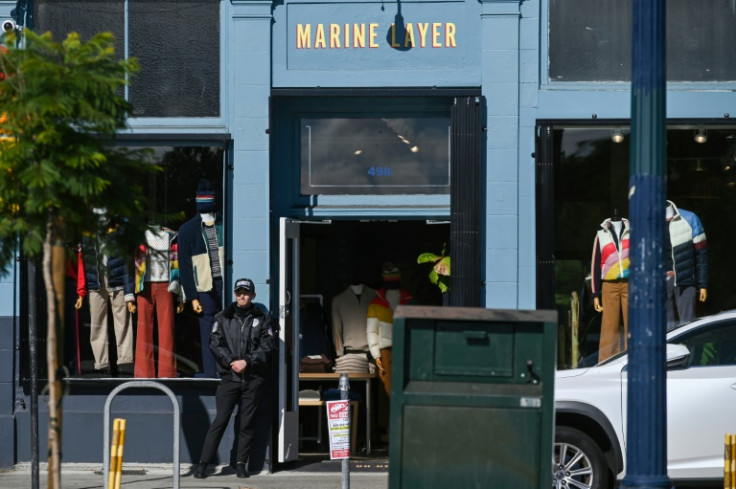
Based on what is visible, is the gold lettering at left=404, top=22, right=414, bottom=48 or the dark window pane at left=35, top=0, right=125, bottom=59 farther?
the dark window pane at left=35, top=0, right=125, bottom=59

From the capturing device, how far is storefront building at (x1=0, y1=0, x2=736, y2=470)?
42.7 feet

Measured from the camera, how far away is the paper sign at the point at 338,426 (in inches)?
404

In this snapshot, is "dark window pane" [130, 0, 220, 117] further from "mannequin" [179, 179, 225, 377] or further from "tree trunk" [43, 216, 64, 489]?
"tree trunk" [43, 216, 64, 489]

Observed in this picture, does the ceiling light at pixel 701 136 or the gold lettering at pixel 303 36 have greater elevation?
the gold lettering at pixel 303 36

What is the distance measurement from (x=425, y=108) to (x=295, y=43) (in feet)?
5.08

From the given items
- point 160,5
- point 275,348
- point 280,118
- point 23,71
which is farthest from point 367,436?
point 23,71

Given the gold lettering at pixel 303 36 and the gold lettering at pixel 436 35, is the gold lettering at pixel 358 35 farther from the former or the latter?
the gold lettering at pixel 436 35

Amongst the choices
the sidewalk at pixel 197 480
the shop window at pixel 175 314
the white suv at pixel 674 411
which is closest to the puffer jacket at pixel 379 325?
the sidewalk at pixel 197 480

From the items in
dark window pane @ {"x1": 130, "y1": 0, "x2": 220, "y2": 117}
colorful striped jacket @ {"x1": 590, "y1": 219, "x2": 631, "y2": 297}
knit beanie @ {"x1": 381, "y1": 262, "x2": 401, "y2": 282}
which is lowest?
knit beanie @ {"x1": 381, "y1": 262, "x2": 401, "y2": 282}

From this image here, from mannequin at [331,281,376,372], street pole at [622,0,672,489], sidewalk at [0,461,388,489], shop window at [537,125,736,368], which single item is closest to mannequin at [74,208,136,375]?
sidewalk at [0,461,388,489]

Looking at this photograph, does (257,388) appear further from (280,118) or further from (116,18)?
(116,18)

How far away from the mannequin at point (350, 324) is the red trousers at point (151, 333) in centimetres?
237

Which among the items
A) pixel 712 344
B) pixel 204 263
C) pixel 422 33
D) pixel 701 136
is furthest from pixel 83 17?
pixel 712 344

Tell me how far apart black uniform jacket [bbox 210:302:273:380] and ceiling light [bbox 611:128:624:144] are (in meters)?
4.10
